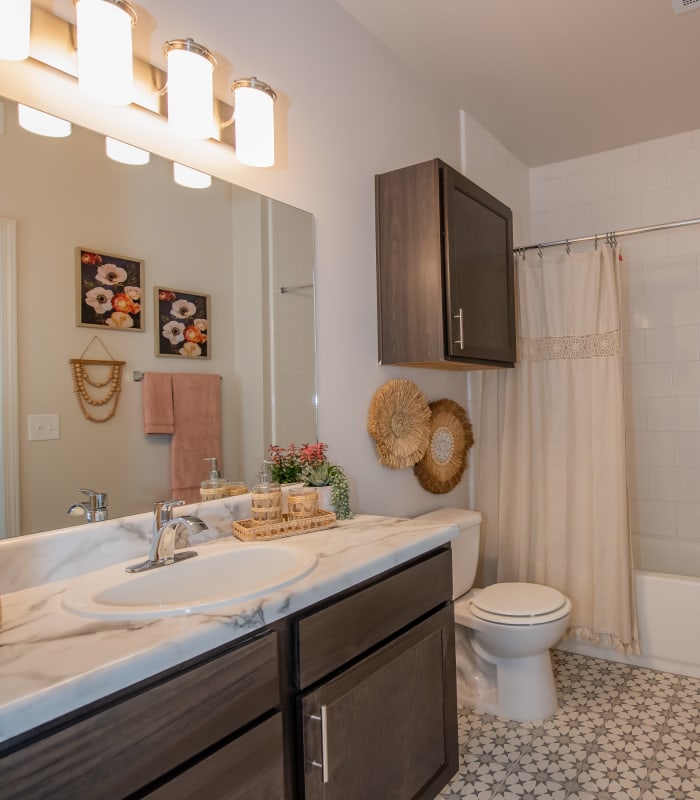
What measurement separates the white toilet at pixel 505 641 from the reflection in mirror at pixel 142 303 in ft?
2.85

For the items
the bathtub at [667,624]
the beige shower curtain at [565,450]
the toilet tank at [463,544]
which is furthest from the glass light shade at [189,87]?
the bathtub at [667,624]

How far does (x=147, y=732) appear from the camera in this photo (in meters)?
0.82

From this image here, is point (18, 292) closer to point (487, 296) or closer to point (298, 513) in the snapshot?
point (298, 513)

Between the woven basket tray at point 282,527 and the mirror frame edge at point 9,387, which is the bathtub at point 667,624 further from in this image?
the mirror frame edge at point 9,387

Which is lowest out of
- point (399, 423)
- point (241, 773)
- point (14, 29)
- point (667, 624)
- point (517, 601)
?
point (667, 624)

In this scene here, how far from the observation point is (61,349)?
1229 millimetres

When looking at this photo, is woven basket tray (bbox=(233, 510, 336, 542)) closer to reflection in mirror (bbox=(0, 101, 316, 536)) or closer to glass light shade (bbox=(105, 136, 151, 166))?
reflection in mirror (bbox=(0, 101, 316, 536))

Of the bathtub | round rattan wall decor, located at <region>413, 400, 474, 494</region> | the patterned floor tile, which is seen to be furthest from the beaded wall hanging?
the bathtub

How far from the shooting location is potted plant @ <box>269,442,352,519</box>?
5.75 ft

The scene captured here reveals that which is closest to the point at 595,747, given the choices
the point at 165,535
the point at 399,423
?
the point at 399,423

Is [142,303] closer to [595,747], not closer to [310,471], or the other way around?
[310,471]

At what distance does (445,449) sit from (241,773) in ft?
5.83

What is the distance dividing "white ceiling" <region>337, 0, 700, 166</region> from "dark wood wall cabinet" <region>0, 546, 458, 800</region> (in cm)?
189

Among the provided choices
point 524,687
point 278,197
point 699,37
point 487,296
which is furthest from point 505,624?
point 699,37
